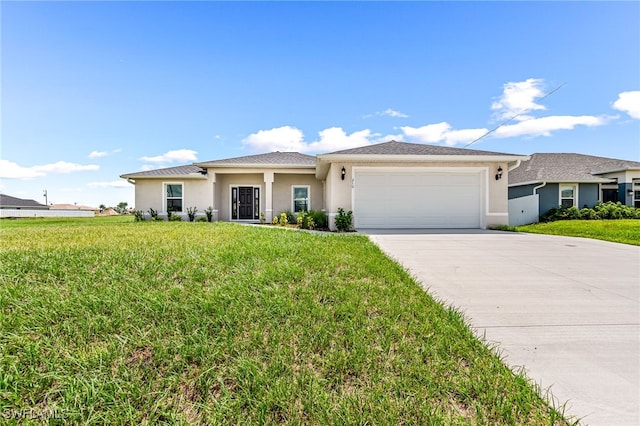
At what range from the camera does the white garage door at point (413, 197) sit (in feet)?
35.8

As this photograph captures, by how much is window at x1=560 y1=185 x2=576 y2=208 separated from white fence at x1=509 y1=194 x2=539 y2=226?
2112 mm

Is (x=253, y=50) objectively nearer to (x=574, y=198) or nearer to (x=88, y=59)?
(x=88, y=59)

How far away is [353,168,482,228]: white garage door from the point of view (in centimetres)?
1091

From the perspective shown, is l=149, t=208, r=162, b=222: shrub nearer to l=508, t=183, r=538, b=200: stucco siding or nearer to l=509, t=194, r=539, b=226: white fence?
l=509, t=194, r=539, b=226: white fence

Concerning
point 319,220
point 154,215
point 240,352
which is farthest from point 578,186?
point 154,215

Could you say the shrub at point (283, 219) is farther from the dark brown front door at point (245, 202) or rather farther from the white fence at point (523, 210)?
the white fence at point (523, 210)

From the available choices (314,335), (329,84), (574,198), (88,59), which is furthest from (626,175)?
(88,59)

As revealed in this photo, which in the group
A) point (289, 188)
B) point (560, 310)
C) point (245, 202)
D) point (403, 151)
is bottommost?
point (560, 310)

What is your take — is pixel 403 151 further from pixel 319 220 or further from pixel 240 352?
pixel 240 352

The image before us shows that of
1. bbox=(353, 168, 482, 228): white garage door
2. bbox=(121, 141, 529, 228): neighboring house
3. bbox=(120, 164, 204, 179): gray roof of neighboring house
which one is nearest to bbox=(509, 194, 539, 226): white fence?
bbox=(121, 141, 529, 228): neighboring house

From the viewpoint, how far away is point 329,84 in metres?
13.9

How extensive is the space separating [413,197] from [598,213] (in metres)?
11.8

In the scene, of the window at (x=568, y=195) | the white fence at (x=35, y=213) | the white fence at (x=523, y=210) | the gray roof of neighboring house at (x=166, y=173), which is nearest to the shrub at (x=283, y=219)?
the gray roof of neighboring house at (x=166, y=173)

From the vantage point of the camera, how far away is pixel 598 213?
1480cm
